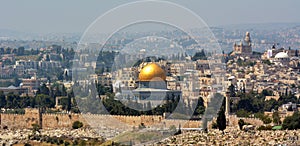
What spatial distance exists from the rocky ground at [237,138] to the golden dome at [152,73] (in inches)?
444

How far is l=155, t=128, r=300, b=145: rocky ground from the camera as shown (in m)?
21.1

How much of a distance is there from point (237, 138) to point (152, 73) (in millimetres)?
13493

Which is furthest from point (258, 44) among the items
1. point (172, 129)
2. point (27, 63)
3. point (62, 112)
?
point (172, 129)

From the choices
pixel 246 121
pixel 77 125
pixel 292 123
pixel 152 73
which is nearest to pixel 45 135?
pixel 77 125

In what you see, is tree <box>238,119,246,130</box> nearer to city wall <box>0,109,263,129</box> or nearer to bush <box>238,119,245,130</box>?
bush <box>238,119,245,130</box>

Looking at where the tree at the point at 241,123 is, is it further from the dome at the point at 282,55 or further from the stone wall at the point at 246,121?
the dome at the point at 282,55

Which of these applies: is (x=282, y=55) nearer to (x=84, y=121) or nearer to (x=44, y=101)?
(x=44, y=101)

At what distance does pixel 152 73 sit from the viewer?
35250 mm

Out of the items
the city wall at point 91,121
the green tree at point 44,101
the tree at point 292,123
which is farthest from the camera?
the green tree at point 44,101

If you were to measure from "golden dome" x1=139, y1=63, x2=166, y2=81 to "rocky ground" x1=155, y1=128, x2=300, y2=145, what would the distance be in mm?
11272

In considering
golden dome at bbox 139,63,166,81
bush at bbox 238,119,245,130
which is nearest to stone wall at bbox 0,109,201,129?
bush at bbox 238,119,245,130

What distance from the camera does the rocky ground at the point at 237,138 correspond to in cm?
2111

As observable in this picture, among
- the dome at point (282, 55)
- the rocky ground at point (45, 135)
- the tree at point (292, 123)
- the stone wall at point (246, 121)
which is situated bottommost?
the rocky ground at point (45, 135)

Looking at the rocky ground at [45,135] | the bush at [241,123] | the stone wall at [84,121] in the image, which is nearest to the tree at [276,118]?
the bush at [241,123]
